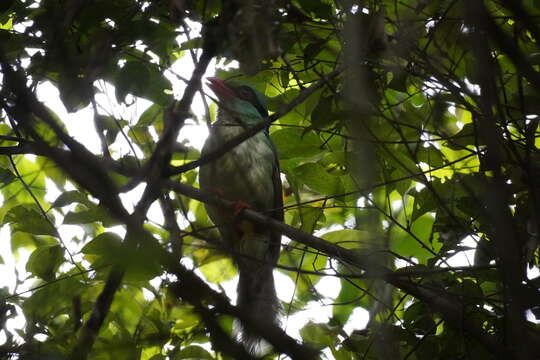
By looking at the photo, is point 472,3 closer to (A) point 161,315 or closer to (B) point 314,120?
(B) point 314,120

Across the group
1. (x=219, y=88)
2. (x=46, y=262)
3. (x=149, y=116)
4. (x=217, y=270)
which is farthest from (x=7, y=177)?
(x=219, y=88)

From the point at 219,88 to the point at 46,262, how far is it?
7.41ft

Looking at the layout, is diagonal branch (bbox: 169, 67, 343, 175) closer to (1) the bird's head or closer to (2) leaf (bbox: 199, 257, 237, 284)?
(2) leaf (bbox: 199, 257, 237, 284)

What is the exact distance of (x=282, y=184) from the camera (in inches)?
190

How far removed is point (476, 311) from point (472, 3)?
1.70 m

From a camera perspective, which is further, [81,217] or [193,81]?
[81,217]

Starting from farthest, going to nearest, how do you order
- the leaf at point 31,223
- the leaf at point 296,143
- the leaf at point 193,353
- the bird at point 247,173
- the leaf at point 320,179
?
1. the bird at point 247,173
2. the leaf at point 296,143
3. the leaf at point 320,179
4. the leaf at point 31,223
5. the leaf at point 193,353

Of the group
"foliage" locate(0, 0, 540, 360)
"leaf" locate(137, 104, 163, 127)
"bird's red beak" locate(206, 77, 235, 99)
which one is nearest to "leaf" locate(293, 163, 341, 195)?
"foliage" locate(0, 0, 540, 360)

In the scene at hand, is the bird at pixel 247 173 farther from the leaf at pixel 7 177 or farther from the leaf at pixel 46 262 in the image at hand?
the leaf at pixel 7 177

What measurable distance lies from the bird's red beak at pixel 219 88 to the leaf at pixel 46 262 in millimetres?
2102

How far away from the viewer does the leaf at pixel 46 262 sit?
3193 mm

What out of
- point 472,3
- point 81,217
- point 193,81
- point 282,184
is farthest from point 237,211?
point 472,3

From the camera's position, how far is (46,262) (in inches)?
127

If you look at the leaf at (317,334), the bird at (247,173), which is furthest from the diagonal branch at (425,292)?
the bird at (247,173)
